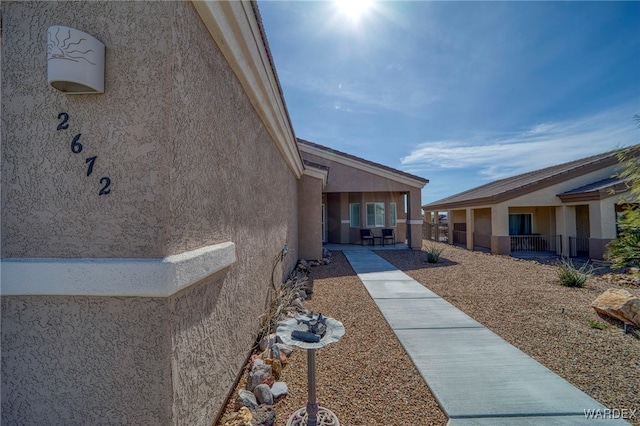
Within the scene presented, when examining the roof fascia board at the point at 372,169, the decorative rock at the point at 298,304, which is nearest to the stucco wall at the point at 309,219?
the roof fascia board at the point at 372,169

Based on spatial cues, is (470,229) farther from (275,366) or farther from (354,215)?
(275,366)

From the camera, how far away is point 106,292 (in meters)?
1.90

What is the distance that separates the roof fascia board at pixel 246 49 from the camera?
2.61 metres

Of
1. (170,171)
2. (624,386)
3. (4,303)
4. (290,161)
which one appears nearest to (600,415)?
(624,386)

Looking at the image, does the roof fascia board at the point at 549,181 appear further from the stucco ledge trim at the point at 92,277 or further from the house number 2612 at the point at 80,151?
the house number 2612 at the point at 80,151

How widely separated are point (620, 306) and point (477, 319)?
2.37 m

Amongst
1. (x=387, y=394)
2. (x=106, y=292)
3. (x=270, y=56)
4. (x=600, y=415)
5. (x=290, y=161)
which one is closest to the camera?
(x=106, y=292)

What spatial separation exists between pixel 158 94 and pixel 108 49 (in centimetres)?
48

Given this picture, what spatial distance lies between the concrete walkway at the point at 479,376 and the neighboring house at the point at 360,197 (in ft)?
23.4

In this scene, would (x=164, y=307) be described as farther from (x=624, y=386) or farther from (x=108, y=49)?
(x=624, y=386)

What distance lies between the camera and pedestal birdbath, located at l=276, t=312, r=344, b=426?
2.33 m

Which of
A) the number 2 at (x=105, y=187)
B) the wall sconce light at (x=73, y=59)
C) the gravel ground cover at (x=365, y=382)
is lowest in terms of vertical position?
the gravel ground cover at (x=365, y=382)

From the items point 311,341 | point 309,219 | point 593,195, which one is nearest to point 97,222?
point 311,341

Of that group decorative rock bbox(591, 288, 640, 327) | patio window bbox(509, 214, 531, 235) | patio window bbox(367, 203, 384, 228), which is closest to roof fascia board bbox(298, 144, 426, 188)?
patio window bbox(367, 203, 384, 228)
